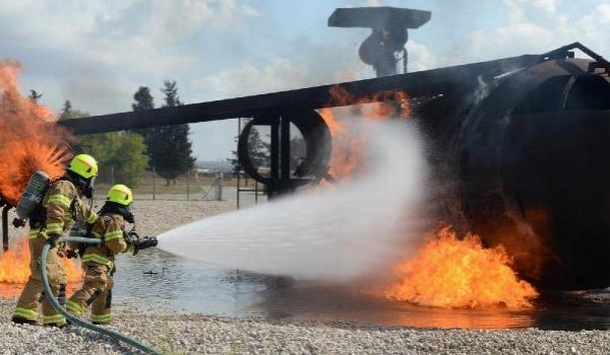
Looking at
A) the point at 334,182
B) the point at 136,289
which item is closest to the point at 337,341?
the point at 136,289

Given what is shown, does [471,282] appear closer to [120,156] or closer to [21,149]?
[21,149]

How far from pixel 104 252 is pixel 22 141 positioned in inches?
232

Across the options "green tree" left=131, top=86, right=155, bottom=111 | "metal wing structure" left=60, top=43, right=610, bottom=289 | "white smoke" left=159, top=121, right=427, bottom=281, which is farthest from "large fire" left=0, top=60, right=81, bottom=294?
"green tree" left=131, top=86, right=155, bottom=111

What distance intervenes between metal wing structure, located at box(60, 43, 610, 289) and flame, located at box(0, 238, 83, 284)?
636 centimetres

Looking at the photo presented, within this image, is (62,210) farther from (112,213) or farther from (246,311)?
(246,311)

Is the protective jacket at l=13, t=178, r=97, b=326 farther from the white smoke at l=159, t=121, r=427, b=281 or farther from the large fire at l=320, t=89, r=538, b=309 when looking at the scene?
the large fire at l=320, t=89, r=538, b=309

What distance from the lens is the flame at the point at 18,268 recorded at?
12398 millimetres

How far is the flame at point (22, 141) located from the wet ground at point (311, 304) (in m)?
1.94

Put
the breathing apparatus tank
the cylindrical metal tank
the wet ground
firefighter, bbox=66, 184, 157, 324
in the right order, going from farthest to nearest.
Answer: the cylindrical metal tank, the wet ground, the breathing apparatus tank, firefighter, bbox=66, 184, 157, 324

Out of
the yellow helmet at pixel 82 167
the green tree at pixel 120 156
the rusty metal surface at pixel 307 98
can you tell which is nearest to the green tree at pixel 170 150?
the green tree at pixel 120 156

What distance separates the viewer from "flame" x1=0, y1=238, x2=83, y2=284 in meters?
12.4

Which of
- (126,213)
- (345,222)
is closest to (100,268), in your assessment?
(126,213)

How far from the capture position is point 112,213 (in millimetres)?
7961

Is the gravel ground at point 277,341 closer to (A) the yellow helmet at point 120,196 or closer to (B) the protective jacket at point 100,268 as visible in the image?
(B) the protective jacket at point 100,268
